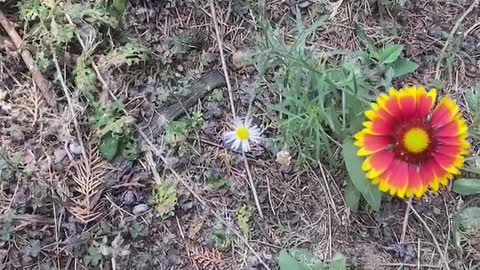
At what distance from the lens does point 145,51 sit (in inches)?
72.4

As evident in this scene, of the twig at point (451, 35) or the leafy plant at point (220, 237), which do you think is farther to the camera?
the twig at point (451, 35)

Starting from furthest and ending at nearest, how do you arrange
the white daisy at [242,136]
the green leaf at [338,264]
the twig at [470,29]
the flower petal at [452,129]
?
the twig at [470,29]
the white daisy at [242,136]
the green leaf at [338,264]
the flower petal at [452,129]

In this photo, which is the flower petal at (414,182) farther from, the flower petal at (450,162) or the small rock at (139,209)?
the small rock at (139,209)

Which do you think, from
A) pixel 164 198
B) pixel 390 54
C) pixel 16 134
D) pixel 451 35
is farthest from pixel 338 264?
pixel 16 134

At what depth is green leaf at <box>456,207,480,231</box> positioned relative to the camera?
1.76 meters

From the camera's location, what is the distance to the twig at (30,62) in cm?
181

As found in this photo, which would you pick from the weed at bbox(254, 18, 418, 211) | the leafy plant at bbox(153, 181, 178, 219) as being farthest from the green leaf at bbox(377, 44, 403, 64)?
the leafy plant at bbox(153, 181, 178, 219)

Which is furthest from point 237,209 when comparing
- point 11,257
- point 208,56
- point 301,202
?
point 11,257

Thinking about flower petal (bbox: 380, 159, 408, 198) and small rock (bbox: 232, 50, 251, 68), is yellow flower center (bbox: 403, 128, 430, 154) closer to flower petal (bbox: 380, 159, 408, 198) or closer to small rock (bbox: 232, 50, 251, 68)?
flower petal (bbox: 380, 159, 408, 198)

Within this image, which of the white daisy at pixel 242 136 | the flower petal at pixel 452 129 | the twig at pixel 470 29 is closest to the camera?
the flower petal at pixel 452 129

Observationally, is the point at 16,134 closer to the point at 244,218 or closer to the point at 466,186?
the point at 244,218

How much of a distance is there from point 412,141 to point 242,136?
1.44 ft

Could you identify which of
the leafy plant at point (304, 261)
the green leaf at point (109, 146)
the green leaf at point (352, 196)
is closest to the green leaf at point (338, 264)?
the leafy plant at point (304, 261)

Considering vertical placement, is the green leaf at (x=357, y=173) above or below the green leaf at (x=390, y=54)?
below
